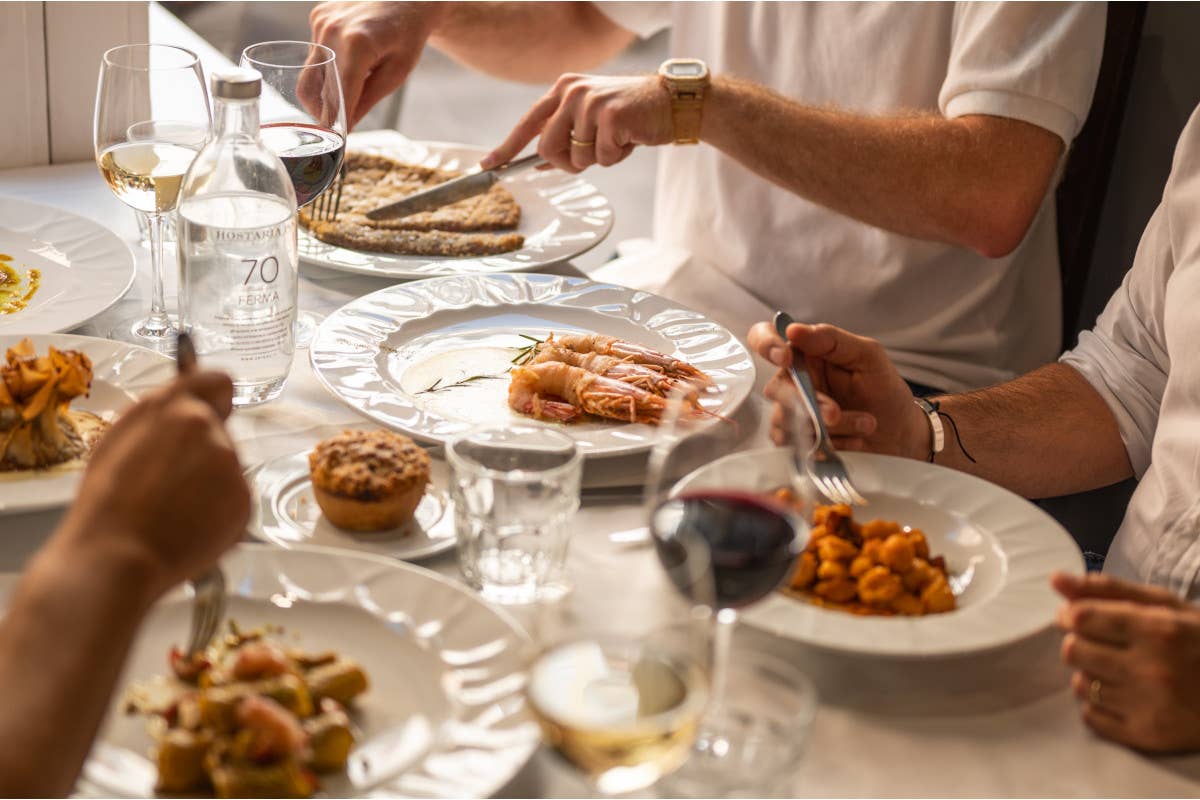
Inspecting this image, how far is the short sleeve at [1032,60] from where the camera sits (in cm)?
190

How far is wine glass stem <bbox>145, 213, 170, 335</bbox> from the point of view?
1526 mm

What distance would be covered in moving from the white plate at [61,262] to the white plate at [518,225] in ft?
0.85

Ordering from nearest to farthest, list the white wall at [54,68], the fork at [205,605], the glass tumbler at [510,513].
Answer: the fork at [205,605]
the glass tumbler at [510,513]
the white wall at [54,68]

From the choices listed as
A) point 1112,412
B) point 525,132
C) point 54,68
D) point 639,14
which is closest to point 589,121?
point 525,132

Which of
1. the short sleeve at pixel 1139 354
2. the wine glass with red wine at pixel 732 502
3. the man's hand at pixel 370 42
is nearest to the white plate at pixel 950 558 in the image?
the wine glass with red wine at pixel 732 502

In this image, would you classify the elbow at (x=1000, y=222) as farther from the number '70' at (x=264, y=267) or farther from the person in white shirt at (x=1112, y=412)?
the number '70' at (x=264, y=267)

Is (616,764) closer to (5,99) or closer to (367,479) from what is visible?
(367,479)

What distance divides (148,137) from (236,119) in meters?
0.26

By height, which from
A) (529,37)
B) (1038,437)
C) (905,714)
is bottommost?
(1038,437)

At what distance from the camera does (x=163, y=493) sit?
2.56 feet

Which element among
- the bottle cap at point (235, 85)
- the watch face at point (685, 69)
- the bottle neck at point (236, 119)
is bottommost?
the watch face at point (685, 69)

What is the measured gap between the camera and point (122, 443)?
2.63 ft

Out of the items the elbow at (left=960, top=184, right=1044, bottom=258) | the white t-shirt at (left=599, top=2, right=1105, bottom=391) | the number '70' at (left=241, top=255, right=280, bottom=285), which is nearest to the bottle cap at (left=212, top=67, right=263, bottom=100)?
the number '70' at (left=241, top=255, right=280, bottom=285)

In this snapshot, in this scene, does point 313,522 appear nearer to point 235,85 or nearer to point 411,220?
point 235,85
